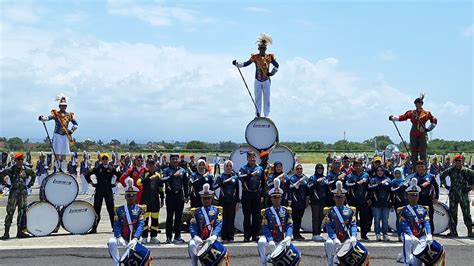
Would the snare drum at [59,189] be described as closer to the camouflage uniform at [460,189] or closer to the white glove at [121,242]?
the white glove at [121,242]

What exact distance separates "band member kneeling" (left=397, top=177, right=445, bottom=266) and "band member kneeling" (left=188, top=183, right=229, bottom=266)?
10.0 ft

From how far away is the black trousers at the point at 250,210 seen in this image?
48.6ft

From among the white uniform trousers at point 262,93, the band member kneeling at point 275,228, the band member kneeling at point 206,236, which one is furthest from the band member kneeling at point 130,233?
the white uniform trousers at point 262,93

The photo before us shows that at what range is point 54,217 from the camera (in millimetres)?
16234

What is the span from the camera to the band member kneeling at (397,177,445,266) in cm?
1002

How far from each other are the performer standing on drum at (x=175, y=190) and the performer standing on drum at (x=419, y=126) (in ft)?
21.7

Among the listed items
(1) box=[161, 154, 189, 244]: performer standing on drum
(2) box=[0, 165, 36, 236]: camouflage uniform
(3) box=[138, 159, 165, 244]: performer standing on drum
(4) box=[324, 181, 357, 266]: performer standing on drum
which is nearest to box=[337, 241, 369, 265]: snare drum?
(4) box=[324, 181, 357, 266]: performer standing on drum

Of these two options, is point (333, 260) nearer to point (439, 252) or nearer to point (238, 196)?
point (439, 252)

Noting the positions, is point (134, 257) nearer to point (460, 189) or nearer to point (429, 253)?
point (429, 253)

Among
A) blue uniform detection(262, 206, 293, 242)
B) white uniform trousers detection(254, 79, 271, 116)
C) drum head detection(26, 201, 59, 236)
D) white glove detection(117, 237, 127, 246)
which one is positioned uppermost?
white uniform trousers detection(254, 79, 271, 116)

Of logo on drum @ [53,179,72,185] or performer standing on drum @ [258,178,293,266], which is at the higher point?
logo on drum @ [53,179,72,185]

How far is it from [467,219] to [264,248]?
26.7ft

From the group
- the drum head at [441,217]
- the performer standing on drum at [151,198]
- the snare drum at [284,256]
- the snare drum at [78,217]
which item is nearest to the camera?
the snare drum at [284,256]

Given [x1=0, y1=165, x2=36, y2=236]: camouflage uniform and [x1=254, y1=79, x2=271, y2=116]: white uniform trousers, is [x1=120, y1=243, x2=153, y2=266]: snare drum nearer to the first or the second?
[x1=0, y1=165, x2=36, y2=236]: camouflage uniform
